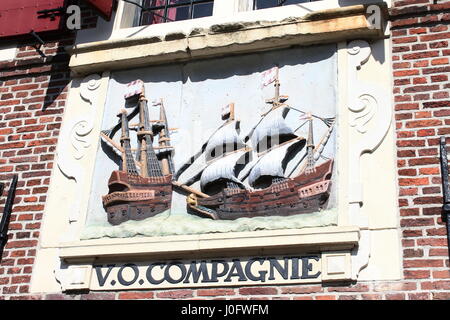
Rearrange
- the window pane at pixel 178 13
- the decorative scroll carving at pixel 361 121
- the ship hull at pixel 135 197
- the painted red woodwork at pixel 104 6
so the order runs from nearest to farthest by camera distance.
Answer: the decorative scroll carving at pixel 361 121, the ship hull at pixel 135 197, the painted red woodwork at pixel 104 6, the window pane at pixel 178 13

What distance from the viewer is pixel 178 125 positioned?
20.8 feet

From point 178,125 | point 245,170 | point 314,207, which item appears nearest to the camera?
point 314,207

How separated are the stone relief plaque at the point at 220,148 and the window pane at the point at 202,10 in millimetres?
821

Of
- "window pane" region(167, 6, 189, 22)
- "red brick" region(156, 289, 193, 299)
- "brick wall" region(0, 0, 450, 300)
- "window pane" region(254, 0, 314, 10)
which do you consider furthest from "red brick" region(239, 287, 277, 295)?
"window pane" region(167, 6, 189, 22)

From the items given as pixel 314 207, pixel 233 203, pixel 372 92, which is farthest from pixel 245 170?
pixel 372 92

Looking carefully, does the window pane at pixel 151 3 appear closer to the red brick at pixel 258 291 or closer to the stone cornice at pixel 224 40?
the stone cornice at pixel 224 40

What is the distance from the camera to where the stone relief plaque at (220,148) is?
5.73 meters

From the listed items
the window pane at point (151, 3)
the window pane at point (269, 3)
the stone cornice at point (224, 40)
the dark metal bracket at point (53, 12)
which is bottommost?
the stone cornice at point (224, 40)

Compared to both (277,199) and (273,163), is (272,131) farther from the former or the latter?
(277,199)

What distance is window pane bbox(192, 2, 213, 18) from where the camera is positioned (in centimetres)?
723

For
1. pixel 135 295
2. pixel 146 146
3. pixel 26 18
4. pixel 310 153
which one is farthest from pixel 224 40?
pixel 135 295

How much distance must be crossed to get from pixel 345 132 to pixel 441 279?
133cm


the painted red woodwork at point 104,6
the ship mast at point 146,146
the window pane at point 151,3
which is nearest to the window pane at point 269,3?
the window pane at point 151,3
